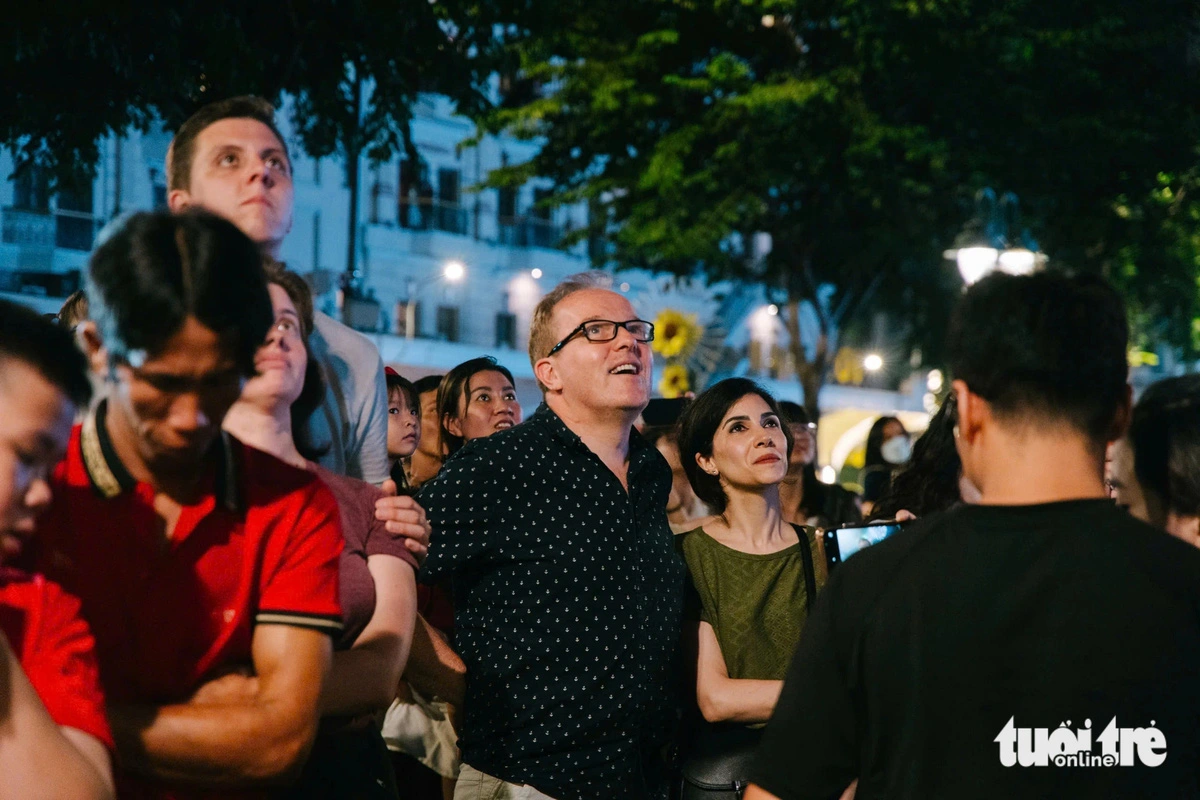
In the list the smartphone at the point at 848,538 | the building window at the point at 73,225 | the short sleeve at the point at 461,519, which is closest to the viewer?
the short sleeve at the point at 461,519

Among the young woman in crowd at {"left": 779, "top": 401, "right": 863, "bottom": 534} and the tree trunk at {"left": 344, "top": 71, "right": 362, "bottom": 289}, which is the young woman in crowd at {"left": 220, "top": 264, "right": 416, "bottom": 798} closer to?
the young woman in crowd at {"left": 779, "top": 401, "right": 863, "bottom": 534}

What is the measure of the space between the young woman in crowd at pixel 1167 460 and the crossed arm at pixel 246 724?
161 centimetres

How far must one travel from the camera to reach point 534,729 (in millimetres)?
4043

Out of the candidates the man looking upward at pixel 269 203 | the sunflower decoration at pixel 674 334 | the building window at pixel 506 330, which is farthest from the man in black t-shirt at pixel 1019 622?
the building window at pixel 506 330

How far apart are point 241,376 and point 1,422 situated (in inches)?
14.7

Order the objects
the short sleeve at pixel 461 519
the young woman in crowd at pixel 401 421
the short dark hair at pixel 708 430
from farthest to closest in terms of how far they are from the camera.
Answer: the young woman in crowd at pixel 401 421, the short dark hair at pixel 708 430, the short sleeve at pixel 461 519

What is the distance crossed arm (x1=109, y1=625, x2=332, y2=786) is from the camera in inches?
89.9

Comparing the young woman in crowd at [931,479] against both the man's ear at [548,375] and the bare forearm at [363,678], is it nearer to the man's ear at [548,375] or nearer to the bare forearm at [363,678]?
the man's ear at [548,375]

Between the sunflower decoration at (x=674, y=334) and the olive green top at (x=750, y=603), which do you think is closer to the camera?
the olive green top at (x=750, y=603)

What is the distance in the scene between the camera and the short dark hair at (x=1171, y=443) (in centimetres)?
275

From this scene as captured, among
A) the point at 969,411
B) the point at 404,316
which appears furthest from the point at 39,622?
the point at 404,316

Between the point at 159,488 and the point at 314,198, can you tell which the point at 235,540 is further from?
the point at 314,198

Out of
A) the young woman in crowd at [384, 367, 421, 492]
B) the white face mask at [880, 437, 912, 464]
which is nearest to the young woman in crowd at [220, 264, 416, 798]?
the young woman in crowd at [384, 367, 421, 492]

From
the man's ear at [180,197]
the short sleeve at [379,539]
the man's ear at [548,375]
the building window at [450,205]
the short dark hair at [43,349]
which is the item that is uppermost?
the building window at [450,205]
